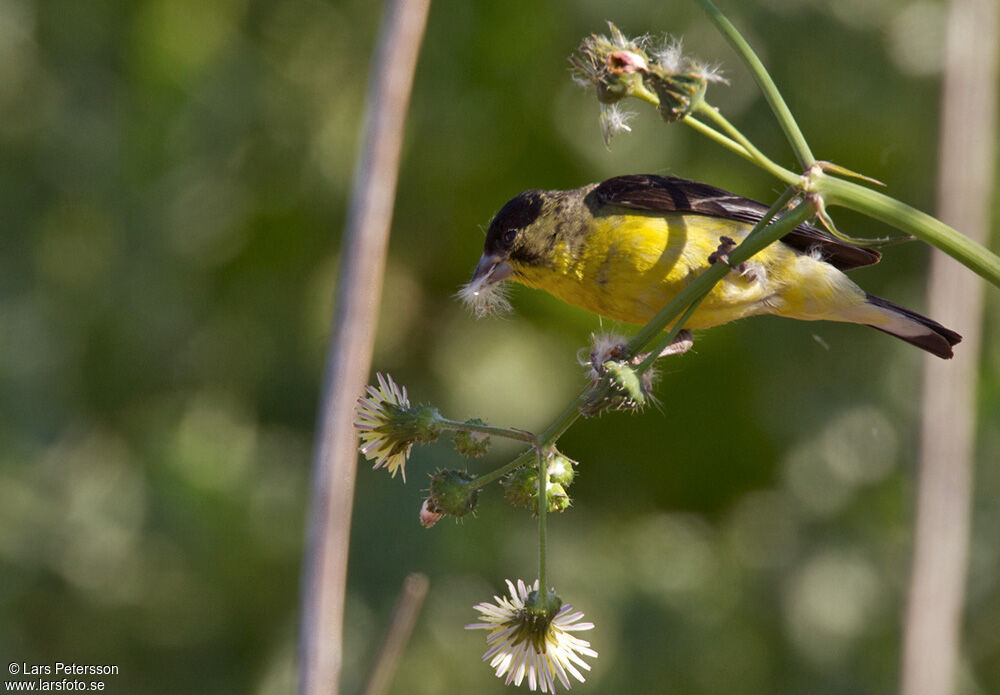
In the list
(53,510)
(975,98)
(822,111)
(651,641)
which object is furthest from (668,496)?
(975,98)

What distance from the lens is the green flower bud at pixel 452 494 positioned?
1.96m

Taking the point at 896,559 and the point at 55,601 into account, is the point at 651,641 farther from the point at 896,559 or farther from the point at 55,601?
the point at 55,601

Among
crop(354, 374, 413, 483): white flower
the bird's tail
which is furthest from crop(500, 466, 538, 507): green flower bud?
the bird's tail

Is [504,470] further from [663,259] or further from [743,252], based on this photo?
[663,259]

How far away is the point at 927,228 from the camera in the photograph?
58.9 inches

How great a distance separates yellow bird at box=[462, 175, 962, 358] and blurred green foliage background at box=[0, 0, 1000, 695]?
12.2ft

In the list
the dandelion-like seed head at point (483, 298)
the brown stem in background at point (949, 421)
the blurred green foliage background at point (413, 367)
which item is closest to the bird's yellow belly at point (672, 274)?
the dandelion-like seed head at point (483, 298)

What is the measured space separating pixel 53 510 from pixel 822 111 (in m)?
5.77

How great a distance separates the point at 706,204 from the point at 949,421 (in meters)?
1.16

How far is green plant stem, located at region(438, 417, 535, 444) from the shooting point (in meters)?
1.84

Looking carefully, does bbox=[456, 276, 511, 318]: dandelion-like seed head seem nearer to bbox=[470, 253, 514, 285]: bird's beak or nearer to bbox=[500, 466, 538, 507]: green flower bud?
bbox=[470, 253, 514, 285]: bird's beak

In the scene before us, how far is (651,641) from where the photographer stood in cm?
716

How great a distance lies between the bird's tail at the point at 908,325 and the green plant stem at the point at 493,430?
1579mm

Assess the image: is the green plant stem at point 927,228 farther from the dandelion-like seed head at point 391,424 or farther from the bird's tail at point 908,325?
the bird's tail at point 908,325
